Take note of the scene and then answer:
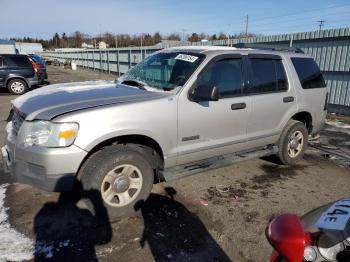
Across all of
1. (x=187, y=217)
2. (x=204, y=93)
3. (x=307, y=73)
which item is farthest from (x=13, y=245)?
(x=307, y=73)

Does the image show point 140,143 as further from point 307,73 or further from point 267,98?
point 307,73

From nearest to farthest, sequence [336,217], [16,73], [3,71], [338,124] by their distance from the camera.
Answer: [336,217]
[338,124]
[3,71]
[16,73]

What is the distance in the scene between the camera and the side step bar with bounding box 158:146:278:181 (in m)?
3.88

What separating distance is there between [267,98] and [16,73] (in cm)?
1284

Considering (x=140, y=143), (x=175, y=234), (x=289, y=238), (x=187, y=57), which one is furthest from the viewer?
(x=187, y=57)

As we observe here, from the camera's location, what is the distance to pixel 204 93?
12.4ft

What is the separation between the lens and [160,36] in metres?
90.7

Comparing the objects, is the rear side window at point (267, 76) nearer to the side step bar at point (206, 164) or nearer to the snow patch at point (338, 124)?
the side step bar at point (206, 164)

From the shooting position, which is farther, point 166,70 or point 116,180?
point 166,70

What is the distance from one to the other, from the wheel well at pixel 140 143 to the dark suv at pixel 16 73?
41.5ft

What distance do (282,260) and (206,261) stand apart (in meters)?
1.51

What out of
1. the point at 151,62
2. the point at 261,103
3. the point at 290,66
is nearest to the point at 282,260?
the point at 261,103

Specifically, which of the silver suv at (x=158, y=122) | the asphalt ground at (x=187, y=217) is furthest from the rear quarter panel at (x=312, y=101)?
the asphalt ground at (x=187, y=217)

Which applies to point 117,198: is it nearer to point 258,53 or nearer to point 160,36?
point 258,53
